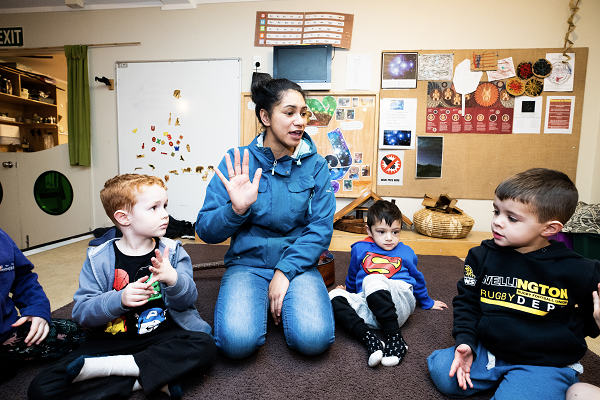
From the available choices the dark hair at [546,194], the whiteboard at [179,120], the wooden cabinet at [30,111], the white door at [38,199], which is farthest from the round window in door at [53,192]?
the dark hair at [546,194]

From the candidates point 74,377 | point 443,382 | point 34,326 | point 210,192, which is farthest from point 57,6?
Answer: point 443,382

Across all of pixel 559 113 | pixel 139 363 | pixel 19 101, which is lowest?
pixel 139 363

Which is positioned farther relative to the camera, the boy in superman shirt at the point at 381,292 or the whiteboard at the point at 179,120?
the whiteboard at the point at 179,120

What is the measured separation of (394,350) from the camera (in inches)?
44.1

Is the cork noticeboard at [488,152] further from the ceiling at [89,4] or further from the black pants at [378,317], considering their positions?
the ceiling at [89,4]

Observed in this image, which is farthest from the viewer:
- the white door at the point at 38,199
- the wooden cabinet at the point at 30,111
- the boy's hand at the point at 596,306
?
the wooden cabinet at the point at 30,111

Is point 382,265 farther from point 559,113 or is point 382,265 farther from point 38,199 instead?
point 38,199

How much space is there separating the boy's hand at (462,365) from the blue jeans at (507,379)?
3 cm

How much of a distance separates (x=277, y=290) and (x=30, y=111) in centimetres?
497

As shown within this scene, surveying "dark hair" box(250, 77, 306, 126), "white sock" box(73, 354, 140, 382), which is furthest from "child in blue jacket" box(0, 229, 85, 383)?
"dark hair" box(250, 77, 306, 126)

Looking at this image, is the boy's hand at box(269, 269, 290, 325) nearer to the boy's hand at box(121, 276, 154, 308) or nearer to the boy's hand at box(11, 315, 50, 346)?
the boy's hand at box(121, 276, 154, 308)

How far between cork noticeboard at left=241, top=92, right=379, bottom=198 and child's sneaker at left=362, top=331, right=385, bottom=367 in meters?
1.99

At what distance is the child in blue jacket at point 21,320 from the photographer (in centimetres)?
98

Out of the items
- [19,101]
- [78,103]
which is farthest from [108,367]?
[19,101]
